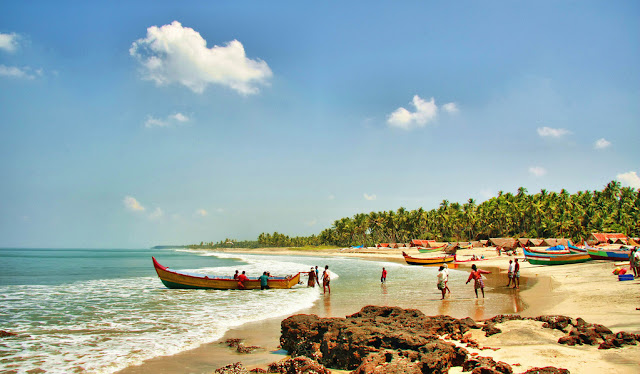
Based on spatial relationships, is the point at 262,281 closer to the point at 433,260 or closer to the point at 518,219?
the point at 433,260

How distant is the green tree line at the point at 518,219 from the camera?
215 feet

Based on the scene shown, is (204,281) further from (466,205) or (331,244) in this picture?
(331,244)

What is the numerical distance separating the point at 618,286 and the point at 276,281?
17.5m

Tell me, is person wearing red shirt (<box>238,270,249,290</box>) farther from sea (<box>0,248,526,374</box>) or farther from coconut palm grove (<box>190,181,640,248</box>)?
coconut palm grove (<box>190,181,640,248</box>)

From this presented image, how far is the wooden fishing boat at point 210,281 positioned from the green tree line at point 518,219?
58074 millimetres

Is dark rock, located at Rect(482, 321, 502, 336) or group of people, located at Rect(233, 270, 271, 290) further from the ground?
dark rock, located at Rect(482, 321, 502, 336)

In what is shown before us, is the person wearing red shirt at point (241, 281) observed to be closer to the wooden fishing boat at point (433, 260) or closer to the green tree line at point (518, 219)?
the wooden fishing boat at point (433, 260)

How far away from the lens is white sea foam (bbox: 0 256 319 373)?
923 centimetres

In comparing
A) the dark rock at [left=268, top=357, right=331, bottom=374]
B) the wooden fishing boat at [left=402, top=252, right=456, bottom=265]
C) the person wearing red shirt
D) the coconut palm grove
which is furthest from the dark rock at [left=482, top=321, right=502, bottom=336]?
the coconut palm grove

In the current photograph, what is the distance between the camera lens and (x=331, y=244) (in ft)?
444

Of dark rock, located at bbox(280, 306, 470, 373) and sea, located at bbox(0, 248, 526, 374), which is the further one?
sea, located at bbox(0, 248, 526, 374)

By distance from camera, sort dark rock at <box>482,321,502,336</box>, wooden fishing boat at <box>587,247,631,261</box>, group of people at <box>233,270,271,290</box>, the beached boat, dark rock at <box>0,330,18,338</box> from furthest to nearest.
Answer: the beached boat
wooden fishing boat at <box>587,247,631,261</box>
group of people at <box>233,270,271,290</box>
dark rock at <box>0,330,18,338</box>
dark rock at <box>482,321,502,336</box>

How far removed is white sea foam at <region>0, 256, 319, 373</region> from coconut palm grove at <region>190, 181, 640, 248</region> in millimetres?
62773

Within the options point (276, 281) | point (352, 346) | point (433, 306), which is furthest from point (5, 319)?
point (433, 306)
